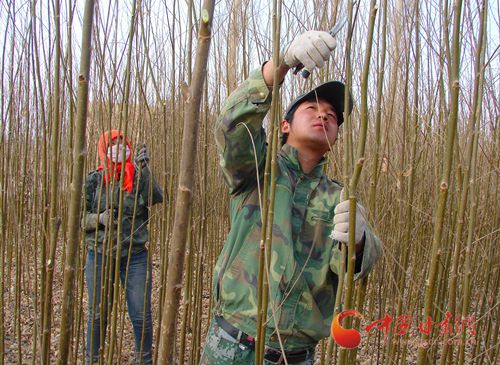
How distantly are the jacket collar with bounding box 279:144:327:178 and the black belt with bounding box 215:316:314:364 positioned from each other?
1.40ft

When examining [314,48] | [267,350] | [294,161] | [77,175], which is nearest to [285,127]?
[294,161]

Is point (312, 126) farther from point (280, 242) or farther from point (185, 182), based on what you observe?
point (185, 182)

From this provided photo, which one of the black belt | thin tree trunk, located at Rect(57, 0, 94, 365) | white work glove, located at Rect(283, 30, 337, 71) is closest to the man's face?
white work glove, located at Rect(283, 30, 337, 71)

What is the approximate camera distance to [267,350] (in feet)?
3.40

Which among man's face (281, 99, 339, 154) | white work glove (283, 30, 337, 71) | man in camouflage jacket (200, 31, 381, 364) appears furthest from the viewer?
man's face (281, 99, 339, 154)

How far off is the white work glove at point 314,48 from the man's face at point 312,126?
0.96 ft

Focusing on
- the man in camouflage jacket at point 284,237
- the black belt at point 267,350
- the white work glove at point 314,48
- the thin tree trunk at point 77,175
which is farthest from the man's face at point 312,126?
the thin tree trunk at point 77,175

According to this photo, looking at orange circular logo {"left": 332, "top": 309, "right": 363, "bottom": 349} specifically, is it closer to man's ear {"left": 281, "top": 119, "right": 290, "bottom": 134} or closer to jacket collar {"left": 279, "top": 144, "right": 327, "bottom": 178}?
jacket collar {"left": 279, "top": 144, "right": 327, "bottom": 178}

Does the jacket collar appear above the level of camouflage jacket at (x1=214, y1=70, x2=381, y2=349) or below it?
above

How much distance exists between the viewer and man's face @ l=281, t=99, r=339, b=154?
43.3 inches

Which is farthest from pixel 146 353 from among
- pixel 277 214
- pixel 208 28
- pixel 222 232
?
pixel 208 28

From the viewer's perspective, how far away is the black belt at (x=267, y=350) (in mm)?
1035

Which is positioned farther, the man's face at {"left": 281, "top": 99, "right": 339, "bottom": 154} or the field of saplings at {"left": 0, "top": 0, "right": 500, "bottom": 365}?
the man's face at {"left": 281, "top": 99, "right": 339, "bottom": 154}

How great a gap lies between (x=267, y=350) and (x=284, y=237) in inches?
10.6
